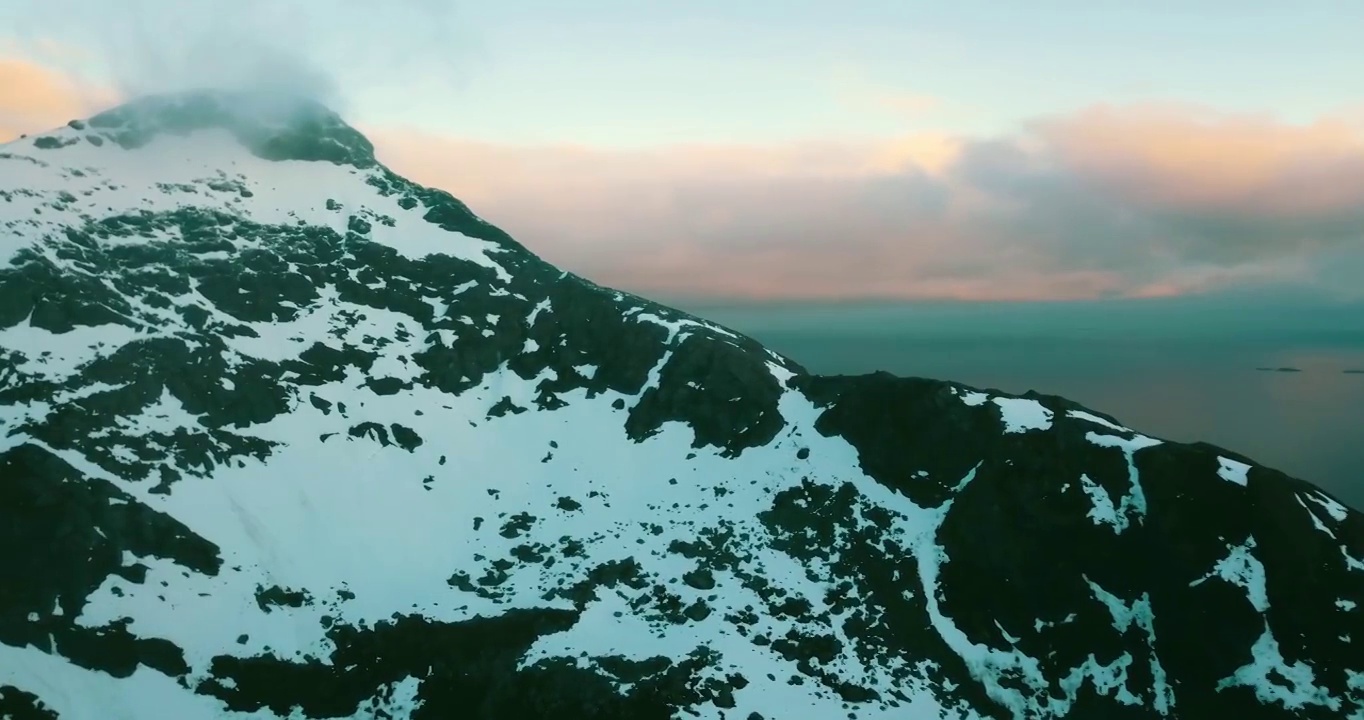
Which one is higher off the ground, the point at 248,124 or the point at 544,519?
the point at 248,124

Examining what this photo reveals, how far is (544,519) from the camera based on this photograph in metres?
98.4

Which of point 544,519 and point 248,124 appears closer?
point 544,519

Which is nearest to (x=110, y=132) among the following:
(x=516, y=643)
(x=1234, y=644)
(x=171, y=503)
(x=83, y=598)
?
(x=171, y=503)

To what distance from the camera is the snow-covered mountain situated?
234ft

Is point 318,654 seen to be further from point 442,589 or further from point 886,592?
point 886,592

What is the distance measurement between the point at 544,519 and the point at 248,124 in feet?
379

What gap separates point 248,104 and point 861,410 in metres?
144

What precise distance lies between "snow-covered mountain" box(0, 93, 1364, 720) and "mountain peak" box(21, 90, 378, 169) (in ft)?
55.4

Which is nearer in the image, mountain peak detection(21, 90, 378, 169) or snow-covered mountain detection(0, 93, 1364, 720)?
snow-covered mountain detection(0, 93, 1364, 720)

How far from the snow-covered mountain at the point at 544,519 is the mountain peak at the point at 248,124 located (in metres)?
16.9

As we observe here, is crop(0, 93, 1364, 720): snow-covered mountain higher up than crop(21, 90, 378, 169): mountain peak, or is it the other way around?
crop(21, 90, 378, 169): mountain peak

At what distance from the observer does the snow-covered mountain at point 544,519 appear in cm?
7131

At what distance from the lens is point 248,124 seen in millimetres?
158750

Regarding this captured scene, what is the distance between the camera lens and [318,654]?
76.1 m
